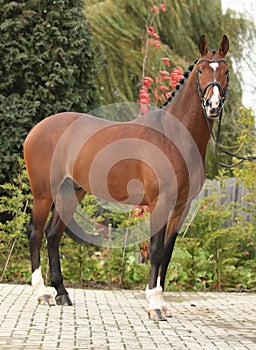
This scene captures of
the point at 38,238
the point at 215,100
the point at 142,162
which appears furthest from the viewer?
the point at 38,238

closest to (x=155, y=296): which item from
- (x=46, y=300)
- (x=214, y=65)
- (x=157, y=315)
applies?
(x=157, y=315)

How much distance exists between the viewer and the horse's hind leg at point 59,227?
6086mm

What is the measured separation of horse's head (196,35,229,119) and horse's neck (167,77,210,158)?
164 mm

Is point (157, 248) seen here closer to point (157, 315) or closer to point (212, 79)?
point (157, 315)

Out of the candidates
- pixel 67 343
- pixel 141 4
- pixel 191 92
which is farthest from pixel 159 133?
pixel 141 4

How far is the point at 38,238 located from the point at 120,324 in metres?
1.46

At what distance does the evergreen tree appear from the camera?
9555mm

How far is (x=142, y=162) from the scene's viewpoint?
17.9 ft

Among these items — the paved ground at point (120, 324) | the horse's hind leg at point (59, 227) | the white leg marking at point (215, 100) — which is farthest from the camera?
the horse's hind leg at point (59, 227)

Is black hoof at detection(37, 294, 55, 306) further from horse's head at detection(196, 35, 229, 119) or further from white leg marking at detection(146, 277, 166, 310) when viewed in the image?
horse's head at detection(196, 35, 229, 119)

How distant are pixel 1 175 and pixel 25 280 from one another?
1.98 m

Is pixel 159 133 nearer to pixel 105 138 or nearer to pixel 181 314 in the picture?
pixel 105 138

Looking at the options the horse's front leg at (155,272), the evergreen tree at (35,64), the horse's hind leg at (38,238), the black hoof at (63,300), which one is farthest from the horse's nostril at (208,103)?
the evergreen tree at (35,64)

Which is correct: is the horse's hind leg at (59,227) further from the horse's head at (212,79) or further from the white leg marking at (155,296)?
the horse's head at (212,79)
